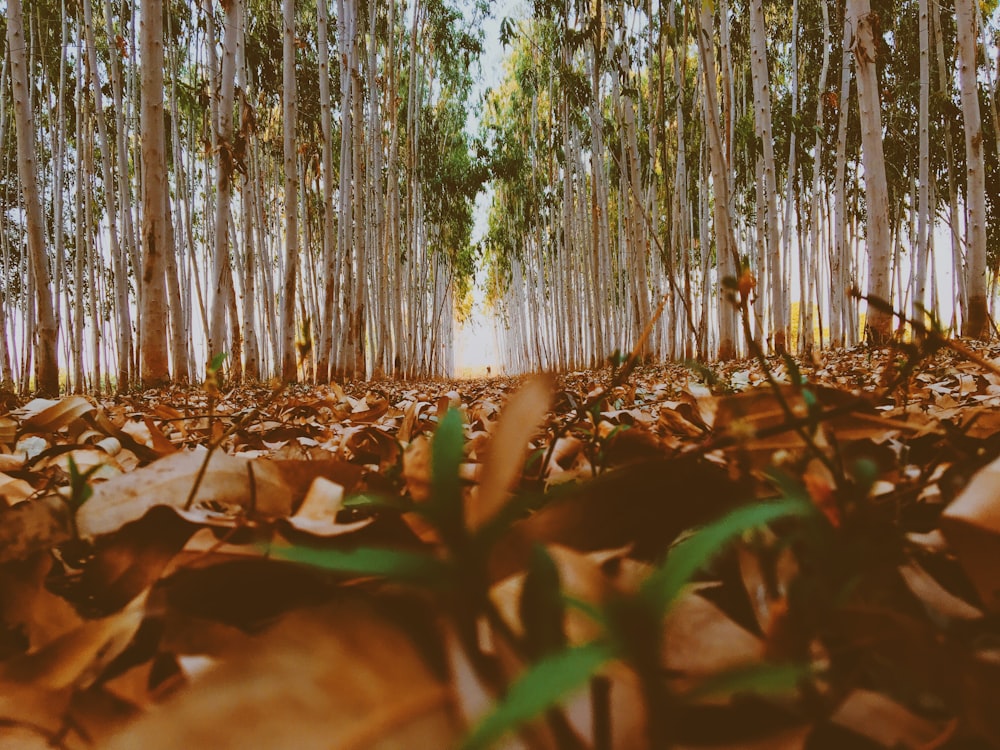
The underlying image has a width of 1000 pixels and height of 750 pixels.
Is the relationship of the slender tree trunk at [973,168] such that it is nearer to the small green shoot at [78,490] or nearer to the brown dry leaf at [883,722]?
the brown dry leaf at [883,722]

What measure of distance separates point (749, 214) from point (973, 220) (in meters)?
11.9

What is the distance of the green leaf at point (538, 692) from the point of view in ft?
0.50

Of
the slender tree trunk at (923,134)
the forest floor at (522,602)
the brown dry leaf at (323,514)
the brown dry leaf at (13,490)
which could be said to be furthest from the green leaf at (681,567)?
the slender tree trunk at (923,134)

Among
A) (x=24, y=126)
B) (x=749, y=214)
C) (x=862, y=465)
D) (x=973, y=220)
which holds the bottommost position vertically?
(x=862, y=465)

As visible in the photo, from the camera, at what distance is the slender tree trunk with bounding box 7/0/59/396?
5363mm

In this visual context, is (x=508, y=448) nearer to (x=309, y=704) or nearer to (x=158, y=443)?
(x=309, y=704)

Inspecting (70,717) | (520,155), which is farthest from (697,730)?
(520,155)

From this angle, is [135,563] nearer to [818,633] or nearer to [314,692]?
[314,692]

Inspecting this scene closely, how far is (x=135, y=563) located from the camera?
0.48 metres

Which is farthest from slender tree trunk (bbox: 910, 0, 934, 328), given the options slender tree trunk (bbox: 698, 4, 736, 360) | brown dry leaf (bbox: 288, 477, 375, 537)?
brown dry leaf (bbox: 288, 477, 375, 537)

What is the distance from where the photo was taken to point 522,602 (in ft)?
0.74

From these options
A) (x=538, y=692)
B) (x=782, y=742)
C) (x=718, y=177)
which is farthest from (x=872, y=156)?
(x=538, y=692)

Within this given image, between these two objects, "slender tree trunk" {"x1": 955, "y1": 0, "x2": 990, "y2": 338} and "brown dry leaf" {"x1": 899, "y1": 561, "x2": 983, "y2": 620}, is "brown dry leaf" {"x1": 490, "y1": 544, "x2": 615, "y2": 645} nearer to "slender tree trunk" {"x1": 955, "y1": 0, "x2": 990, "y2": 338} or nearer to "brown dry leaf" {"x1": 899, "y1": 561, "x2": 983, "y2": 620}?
"brown dry leaf" {"x1": 899, "y1": 561, "x2": 983, "y2": 620}

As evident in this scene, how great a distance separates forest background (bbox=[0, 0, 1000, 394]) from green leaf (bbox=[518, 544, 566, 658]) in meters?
0.42
